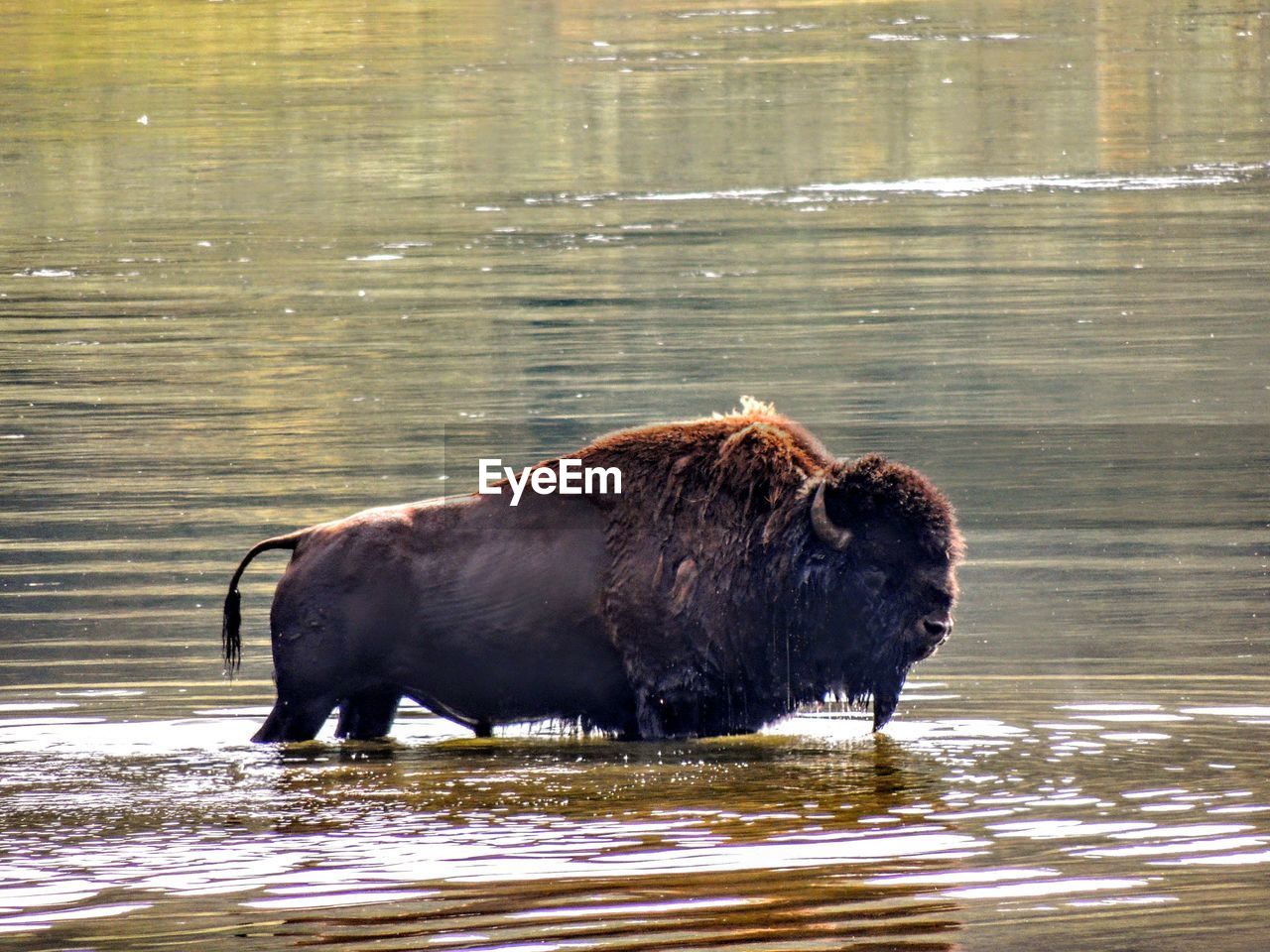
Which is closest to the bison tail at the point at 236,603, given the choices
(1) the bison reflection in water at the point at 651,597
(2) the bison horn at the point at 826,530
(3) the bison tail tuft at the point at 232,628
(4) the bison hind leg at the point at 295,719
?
(3) the bison tail tuft at the point at 232,628

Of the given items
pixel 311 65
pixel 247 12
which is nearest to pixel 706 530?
pixel 311 65

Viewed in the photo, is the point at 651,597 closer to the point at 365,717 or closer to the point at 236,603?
the point at 365,717

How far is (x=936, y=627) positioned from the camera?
912cm

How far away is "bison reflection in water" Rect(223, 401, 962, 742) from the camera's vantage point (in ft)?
30.0

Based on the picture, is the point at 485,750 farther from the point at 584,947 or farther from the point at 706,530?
the point at 584,947

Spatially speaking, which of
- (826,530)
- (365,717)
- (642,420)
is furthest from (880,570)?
(642,420)

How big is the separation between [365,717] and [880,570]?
202 centimetres

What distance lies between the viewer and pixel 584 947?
6320mm

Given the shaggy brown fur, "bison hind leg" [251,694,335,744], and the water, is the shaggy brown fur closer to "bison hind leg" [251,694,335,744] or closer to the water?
the water

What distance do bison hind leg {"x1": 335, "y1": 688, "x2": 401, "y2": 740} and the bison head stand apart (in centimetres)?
163

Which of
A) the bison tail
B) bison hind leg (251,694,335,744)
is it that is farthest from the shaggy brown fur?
the bison tail

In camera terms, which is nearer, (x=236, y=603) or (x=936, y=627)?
(x=936, y=627)

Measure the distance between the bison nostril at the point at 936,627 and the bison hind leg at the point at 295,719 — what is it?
2.19m

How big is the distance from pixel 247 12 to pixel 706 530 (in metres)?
40.5
